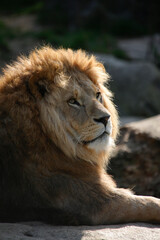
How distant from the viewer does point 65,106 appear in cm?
394

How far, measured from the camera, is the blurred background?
5.70 metres

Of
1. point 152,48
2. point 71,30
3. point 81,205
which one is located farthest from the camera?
point 71,30

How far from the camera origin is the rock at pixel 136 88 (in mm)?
10531

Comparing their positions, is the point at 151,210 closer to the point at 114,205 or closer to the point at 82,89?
the point at 114,205

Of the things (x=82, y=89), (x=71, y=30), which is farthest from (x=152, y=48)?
(x=82, y=89)

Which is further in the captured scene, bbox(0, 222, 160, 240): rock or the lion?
the lion

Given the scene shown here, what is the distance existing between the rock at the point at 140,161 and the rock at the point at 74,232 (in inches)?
72.2

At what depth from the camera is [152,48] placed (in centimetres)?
1349

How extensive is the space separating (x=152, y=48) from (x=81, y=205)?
10536 millimetres

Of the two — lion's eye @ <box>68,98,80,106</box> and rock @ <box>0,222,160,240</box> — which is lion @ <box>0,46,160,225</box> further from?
rock @ <box>0,222,160,240</box>

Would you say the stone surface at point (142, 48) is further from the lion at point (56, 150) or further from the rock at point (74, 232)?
the rock at point (74, 232)

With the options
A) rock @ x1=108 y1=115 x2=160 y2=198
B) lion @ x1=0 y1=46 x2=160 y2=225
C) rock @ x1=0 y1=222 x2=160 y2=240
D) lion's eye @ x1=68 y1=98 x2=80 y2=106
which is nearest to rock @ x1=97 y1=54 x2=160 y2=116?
rock @ x1=108 y1=115 x2=160 y2=198

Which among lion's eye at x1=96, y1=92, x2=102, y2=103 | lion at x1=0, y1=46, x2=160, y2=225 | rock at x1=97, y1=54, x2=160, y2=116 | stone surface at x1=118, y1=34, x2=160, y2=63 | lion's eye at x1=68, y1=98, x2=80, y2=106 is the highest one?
stone surface at x1=118, y1=34, x2=160, y2=63

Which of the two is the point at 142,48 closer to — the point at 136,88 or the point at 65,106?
the point at 136,88
